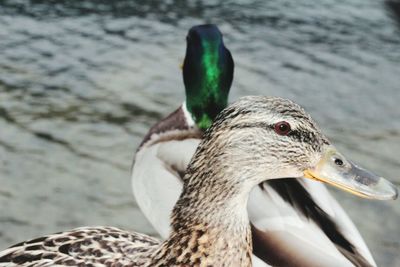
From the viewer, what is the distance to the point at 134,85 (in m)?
5.21

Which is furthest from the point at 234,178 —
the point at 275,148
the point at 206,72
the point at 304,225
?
the point at 206,72

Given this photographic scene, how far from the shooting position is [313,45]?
613cm

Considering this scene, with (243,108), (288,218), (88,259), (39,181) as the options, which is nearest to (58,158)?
(39,181)

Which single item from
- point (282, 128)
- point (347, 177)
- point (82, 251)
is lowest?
point (82, 251)

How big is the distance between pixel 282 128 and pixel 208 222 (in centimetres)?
34

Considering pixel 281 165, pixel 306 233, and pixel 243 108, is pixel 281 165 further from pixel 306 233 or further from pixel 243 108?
pixel 306 233

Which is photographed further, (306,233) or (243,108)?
(306,233)

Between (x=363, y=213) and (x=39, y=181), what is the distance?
184cm

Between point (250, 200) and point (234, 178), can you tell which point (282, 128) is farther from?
point (250, 200)

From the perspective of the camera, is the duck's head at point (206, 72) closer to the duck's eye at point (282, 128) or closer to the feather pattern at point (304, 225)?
the feather pattern at point (304, 225)

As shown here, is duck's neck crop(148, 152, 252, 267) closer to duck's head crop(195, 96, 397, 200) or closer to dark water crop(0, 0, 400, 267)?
duck's head crop(195, 96, 397, 200)

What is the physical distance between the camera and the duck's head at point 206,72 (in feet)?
12.7

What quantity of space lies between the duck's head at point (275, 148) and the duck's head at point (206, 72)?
1833mm

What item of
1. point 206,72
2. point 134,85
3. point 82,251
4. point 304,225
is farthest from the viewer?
point 134,85
